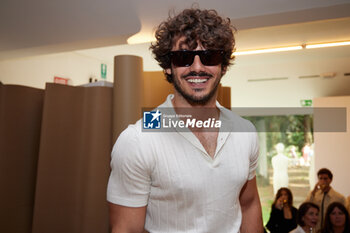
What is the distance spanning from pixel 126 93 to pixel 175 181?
1.56 meters

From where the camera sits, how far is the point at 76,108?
8.54 feet

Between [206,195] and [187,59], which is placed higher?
[187,59]

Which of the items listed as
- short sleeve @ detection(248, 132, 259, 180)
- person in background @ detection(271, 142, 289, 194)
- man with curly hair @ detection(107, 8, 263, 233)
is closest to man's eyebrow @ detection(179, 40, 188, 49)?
man with curly hair @ detection(107, 8, 263, 233)

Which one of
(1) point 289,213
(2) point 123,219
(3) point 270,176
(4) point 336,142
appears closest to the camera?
→ (2) point 123,219

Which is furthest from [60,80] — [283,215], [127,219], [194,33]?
[127,219]

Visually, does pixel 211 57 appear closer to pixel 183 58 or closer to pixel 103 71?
pixel 183 58

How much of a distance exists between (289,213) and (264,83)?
3.01 metres

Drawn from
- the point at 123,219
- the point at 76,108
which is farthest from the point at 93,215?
the point at 123,219

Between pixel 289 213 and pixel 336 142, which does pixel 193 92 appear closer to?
pixel 289 213

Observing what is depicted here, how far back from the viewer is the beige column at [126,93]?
7.82ft

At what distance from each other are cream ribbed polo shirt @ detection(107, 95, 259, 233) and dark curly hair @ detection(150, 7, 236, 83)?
1.03 feet

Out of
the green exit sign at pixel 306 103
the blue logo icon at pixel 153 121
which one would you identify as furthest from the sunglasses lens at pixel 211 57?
the green exit sign at pixel 306 103

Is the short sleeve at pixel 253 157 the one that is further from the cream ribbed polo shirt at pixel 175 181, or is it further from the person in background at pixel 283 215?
the person in background at pixel 283 215

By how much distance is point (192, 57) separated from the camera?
3.44ft
